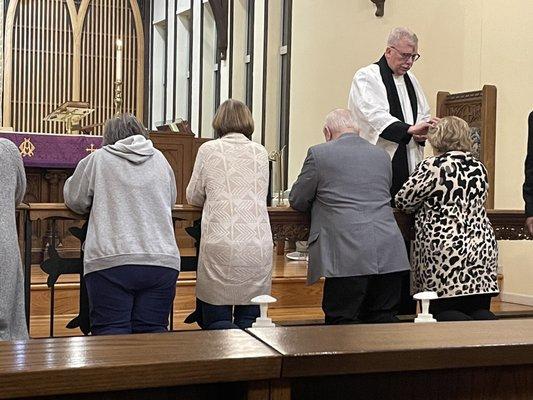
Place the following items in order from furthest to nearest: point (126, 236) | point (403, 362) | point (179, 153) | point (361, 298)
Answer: point (179, 153) < point (361, 298) < point (126, 236) < point (403, 362)

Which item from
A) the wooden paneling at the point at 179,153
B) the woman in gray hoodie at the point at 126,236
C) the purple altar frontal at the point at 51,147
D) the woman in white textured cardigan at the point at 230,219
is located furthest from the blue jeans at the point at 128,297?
the wooden paneling at the point at 179,153

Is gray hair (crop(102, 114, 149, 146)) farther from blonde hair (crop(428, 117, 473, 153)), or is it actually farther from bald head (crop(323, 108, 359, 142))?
blonde hair (crop(428, 117, 473, 153))

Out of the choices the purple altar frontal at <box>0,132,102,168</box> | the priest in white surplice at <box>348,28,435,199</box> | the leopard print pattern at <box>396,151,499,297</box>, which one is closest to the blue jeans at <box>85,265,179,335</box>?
the leopard print pattern at <box>396,151,499,297</box>

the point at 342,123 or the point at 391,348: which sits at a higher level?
the point at 342,123

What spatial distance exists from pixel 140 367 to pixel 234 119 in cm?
286

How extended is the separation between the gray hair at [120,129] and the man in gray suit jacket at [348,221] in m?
0.79

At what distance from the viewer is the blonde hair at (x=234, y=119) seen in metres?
3.98

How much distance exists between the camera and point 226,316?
159 inches

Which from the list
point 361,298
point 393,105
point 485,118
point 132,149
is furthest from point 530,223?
point 485,118

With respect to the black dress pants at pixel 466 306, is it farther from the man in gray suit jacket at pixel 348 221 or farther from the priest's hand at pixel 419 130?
the priest's hand at pixel 419 130

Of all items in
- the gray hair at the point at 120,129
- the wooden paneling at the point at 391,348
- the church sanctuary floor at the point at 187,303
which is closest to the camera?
the wooden paneling at the point at 391,348

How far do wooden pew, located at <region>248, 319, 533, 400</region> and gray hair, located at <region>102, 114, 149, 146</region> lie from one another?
7.91ft

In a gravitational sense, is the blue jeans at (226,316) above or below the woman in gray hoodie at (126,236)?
below

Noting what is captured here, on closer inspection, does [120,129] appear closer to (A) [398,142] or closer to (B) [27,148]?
(A) [398,142]
